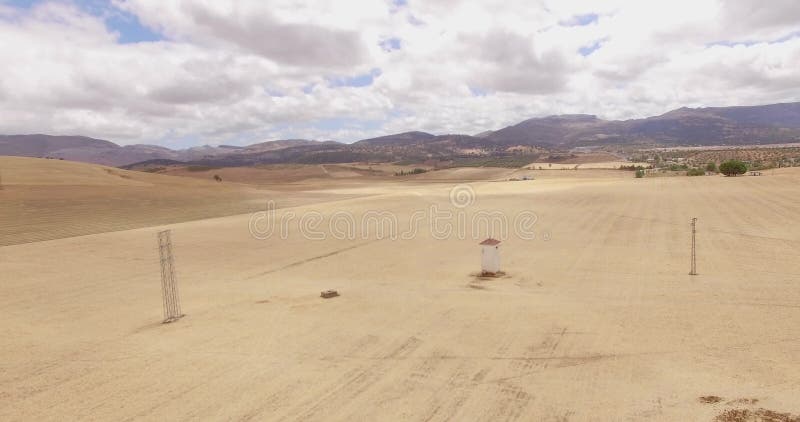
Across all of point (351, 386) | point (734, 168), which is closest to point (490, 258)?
point (351, 386)

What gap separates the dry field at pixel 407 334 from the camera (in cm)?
827

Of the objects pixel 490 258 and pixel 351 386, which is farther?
pixel 490 258

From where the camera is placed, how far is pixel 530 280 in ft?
56.5

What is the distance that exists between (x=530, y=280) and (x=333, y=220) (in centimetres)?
2029

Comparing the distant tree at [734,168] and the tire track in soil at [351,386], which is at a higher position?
the distant tree at [734,168]

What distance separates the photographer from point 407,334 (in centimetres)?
1150

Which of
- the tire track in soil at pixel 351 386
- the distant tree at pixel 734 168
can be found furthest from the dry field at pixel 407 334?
the distant tree at pixel 734 168

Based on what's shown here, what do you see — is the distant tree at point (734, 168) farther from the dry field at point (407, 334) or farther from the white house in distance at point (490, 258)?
the white house in distance at point (490, 258)

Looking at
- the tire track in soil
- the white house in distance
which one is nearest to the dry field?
the tire track in soil

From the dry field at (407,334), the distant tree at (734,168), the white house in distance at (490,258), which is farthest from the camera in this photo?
the distant tree at (734,168)

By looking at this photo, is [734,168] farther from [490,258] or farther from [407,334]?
[407,334]

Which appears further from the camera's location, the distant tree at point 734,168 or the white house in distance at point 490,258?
the distant tree at point 734,168

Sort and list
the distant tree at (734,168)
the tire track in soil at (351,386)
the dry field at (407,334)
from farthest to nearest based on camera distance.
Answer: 1. the distant tree at (734,168)
2. the dry field at (407,334)
3. the tire track in soil at (351,386)

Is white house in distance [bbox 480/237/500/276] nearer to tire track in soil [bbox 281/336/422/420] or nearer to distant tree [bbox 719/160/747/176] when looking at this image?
tire track in soil [bbox 281/336/422/420]
